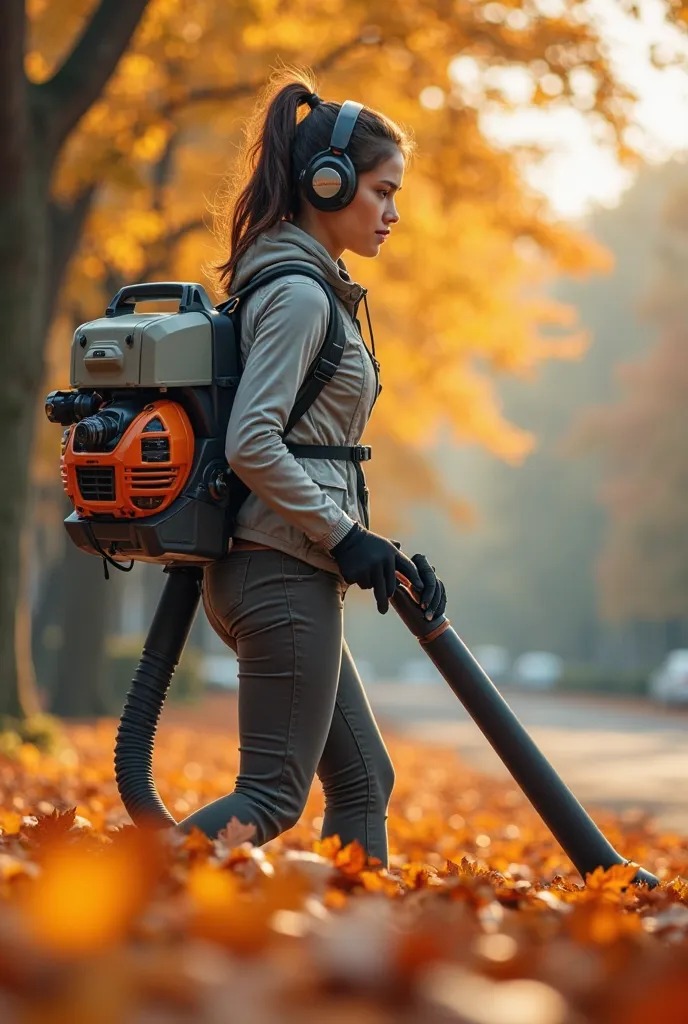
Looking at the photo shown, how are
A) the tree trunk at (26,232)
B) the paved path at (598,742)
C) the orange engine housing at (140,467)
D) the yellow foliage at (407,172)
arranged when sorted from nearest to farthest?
the orange engine housing at (140,467) → the tree trunk at (26,232) → the yellow foliage at (407,172) → the paved path at (598,742)

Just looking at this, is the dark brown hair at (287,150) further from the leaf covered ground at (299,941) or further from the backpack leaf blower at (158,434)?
the leaf covered ground at (299,941)

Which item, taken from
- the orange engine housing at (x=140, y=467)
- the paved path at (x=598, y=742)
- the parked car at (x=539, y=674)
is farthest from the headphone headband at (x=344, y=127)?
the parked car at (x=539, y=674)

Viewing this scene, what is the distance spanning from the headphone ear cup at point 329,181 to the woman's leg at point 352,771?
4.00 feet

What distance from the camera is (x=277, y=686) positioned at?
3.65 m

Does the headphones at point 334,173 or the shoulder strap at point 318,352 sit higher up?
the headphones at point 334,173

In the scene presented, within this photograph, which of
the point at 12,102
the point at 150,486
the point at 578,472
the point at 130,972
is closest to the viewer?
the point at 130,972

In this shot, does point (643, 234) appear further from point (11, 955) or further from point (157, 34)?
point (11, 955)

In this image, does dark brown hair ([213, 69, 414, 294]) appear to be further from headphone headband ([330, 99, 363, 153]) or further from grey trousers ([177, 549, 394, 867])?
grey trousers ([177, 549, 394, 867])

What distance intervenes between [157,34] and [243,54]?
2299mm

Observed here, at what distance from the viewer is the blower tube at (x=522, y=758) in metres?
4.20

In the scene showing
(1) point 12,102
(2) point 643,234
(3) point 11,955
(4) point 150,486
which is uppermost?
(2) point 643,234

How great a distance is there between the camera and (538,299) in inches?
786

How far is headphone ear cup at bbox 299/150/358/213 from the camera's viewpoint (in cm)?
379

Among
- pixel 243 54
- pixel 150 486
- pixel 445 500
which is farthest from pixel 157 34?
pixel 445 500
